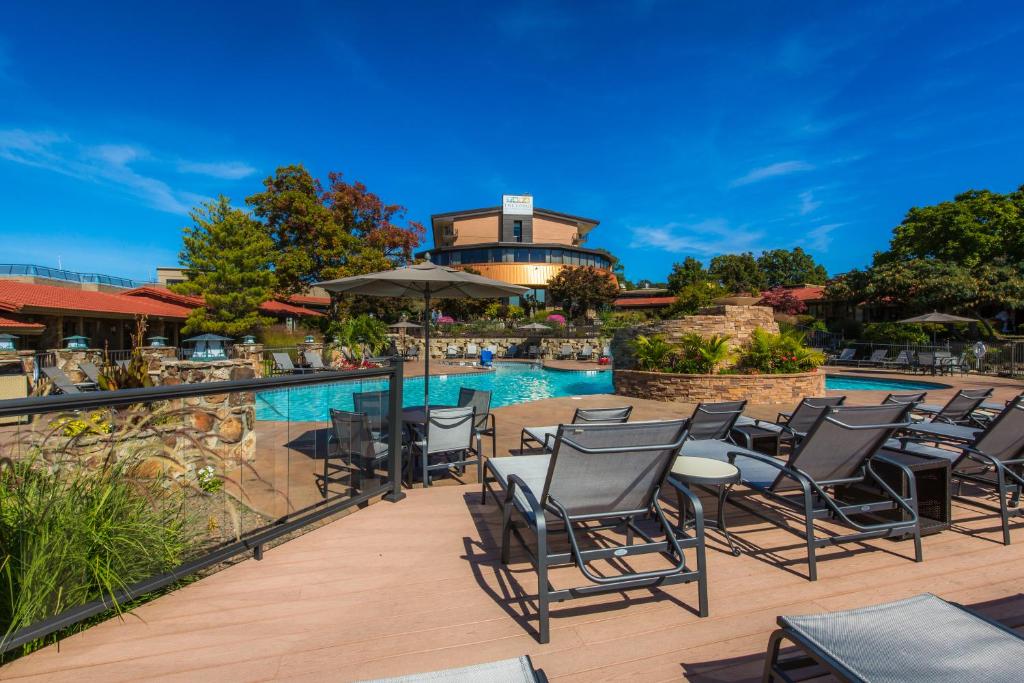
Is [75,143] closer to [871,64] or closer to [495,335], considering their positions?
[495,335]

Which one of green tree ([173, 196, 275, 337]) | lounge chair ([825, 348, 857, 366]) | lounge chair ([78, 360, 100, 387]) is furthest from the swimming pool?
green tree ([173, 196, 275, 337])

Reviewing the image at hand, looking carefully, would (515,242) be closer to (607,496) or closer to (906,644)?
(607,496)

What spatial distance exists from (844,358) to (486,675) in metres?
25.4

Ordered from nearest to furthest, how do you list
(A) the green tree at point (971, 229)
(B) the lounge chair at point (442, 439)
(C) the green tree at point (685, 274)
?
(B) the lounge chair at point (442, 439)
(A) the green tree at point (971, 229)
(C) the green tree at point (685, 274)

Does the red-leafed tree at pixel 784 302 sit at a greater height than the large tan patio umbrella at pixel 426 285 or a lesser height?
greater

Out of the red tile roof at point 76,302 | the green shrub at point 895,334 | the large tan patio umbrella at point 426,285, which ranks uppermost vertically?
the red tile roof at point 76,302

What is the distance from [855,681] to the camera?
1214 mm

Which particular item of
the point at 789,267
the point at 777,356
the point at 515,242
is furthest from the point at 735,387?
the point at 789,267

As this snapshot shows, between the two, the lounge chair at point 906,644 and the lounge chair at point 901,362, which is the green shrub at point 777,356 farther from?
the lounge chair at point 906,644

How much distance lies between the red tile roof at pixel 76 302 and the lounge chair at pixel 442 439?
68.1 feet

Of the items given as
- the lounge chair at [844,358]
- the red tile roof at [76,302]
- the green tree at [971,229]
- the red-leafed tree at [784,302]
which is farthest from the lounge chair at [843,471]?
the red-leafed tree at [784,302]

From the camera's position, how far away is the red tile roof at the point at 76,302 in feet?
59.5

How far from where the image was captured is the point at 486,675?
4.41 feet

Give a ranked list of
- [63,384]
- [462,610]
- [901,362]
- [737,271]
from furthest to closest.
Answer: [737,271]
[901,362]
[63,384]
[462,610]
